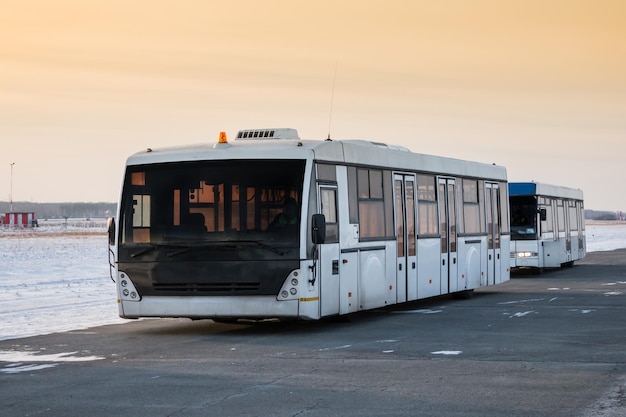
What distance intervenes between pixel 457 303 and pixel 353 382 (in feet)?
43.0

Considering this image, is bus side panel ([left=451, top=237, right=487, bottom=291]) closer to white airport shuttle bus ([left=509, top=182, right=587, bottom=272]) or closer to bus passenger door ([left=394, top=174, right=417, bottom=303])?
bus passenger door ([left=394, top=174, right=417, bottom=303])

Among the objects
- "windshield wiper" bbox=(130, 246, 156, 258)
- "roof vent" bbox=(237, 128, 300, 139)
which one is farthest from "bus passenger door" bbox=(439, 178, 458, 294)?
"windshield wiper" bbox=(130, 246, 156, 258)

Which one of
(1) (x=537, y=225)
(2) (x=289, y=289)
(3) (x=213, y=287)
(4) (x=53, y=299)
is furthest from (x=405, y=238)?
(1) (x=537, y=225)

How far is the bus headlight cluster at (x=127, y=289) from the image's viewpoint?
57.5 feet

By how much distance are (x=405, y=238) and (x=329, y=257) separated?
402cm

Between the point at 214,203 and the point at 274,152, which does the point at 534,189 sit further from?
the point at 214,203

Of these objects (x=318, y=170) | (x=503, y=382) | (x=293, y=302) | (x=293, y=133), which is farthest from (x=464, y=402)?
(x=293, y=133)

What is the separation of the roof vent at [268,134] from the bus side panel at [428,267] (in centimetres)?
445

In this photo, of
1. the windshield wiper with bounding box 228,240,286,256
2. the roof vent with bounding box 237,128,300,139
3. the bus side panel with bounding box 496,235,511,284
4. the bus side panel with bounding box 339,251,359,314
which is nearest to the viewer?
the windshield wiper with bounding box 228,240,286,256

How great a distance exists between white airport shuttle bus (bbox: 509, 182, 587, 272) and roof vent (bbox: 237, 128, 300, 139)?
19891 mm

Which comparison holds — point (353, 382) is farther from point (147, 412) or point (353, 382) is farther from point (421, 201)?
point (421, 201)

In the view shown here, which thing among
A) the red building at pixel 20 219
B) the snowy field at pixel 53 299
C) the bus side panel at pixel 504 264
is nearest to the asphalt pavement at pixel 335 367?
the snowy field at pixel 53 299

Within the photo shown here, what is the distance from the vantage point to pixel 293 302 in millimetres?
17094

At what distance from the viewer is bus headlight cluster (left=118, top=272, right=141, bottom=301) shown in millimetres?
17516
